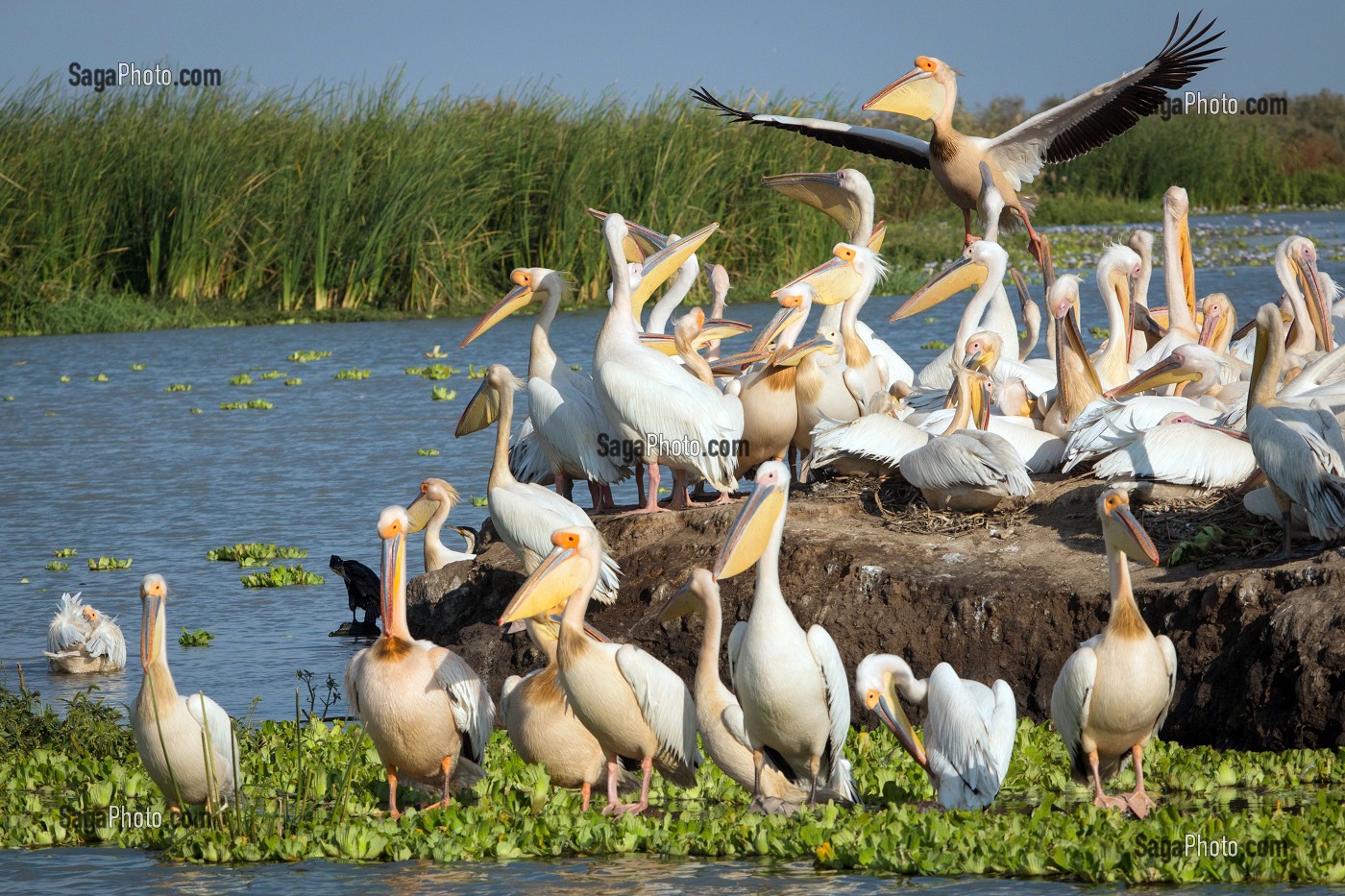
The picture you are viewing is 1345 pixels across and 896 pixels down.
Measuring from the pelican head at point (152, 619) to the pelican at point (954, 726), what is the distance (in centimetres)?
206

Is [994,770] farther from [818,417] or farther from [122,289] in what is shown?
[122,289]

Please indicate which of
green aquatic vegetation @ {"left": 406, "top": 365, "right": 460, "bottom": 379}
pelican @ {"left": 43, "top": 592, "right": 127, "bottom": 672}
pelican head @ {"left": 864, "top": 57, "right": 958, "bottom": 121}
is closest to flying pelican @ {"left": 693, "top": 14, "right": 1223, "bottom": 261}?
pelican head @ {"left": 864, "top": 57, "right": 958, "bottom": 121}

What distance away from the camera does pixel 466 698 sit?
197 inches

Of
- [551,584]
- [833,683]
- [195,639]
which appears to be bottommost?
[195,639]

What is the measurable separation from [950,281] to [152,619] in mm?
4818

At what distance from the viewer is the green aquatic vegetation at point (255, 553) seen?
919 centimetres

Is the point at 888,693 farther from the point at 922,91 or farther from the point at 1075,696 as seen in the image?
the point at 922,91

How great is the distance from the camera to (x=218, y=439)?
531 inches

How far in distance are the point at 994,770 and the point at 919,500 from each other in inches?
92.4

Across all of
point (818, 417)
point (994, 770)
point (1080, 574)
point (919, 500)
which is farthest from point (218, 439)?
point (994, 770)

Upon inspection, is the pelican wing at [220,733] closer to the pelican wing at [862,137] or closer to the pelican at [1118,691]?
the pelican at [1118,691]

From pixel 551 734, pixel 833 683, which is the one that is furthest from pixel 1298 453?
pixel 551 734

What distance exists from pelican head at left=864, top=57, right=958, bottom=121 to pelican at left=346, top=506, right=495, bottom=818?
16.1ft

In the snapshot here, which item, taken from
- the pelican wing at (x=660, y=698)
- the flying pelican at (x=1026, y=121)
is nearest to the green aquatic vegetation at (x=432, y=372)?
the flying pelican at (x=1026, y=121)
